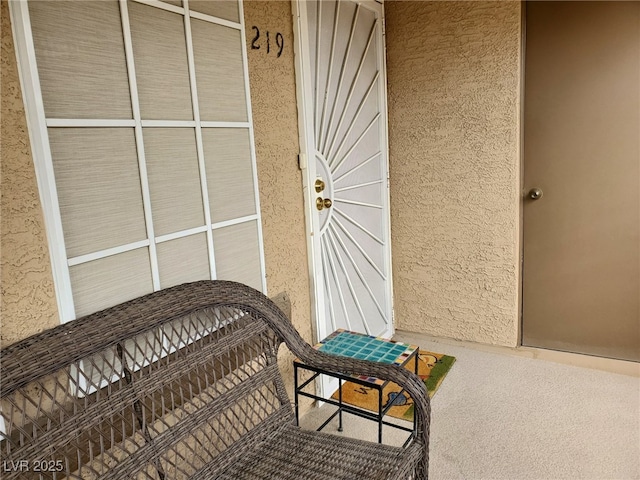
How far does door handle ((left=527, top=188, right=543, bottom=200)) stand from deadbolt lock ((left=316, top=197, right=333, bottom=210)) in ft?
3.81

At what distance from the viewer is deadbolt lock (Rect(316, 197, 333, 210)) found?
223 cm

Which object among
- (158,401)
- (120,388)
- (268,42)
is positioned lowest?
(158,401)

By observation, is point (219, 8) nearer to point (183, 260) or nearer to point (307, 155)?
point (307, 155)

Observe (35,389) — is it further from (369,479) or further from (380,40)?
(380,40)

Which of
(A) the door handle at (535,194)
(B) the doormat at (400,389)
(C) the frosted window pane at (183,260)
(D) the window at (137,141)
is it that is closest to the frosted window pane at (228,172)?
(D) the window at (137,141)

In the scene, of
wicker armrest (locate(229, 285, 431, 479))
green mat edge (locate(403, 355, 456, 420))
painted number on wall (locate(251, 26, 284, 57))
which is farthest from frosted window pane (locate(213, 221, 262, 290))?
green mat edge (locate(403, 355, 456, 420))

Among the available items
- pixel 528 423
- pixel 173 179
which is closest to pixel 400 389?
pixel 528 423

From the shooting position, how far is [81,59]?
A: 1169 mm

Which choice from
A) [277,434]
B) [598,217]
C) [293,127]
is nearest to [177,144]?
[293,127]

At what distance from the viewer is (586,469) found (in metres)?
1.81

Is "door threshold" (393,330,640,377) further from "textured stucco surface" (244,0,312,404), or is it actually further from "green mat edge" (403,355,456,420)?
"textured stucco surface" (244,0,312,404)

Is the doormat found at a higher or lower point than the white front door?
lower

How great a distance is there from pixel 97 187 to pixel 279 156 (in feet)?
2.77

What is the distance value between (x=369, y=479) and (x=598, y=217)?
79.4 inches
